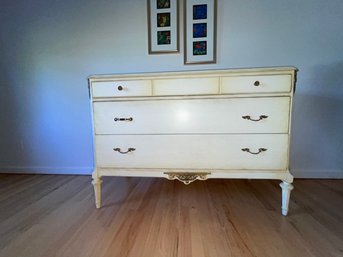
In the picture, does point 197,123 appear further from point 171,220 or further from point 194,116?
point 171,220

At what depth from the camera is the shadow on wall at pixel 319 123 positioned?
6.07 ft

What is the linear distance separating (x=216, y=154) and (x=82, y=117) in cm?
150

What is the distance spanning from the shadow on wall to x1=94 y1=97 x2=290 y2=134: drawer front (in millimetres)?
874

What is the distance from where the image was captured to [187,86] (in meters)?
1.27

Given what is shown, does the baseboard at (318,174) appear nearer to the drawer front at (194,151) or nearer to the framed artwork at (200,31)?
the drawer front at (194,151)

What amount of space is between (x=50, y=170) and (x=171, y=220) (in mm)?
1624

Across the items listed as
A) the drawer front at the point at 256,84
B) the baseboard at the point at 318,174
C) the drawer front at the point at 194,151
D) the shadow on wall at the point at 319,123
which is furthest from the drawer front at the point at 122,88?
the baseboard at the point at 318,174

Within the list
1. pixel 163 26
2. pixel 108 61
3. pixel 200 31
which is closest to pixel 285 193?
pixel 200 31

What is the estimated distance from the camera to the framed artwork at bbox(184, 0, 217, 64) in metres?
1.85

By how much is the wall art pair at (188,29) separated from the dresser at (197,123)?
0.78 metres

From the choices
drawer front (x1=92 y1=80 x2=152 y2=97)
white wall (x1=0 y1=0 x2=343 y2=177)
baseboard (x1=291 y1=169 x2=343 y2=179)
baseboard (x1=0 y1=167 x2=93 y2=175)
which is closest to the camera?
drawer front (x1=92 y1=80 x2=152 y2=97)

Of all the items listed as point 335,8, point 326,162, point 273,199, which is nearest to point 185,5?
point 335,8

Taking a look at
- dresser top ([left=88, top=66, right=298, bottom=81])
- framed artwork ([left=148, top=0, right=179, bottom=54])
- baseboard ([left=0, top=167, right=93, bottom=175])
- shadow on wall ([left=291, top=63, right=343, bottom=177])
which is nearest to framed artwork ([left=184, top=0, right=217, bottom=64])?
framed artwork ([left=148, top=0, right=179, bottom=54])

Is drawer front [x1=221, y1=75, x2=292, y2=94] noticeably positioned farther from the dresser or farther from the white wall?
the white wall
